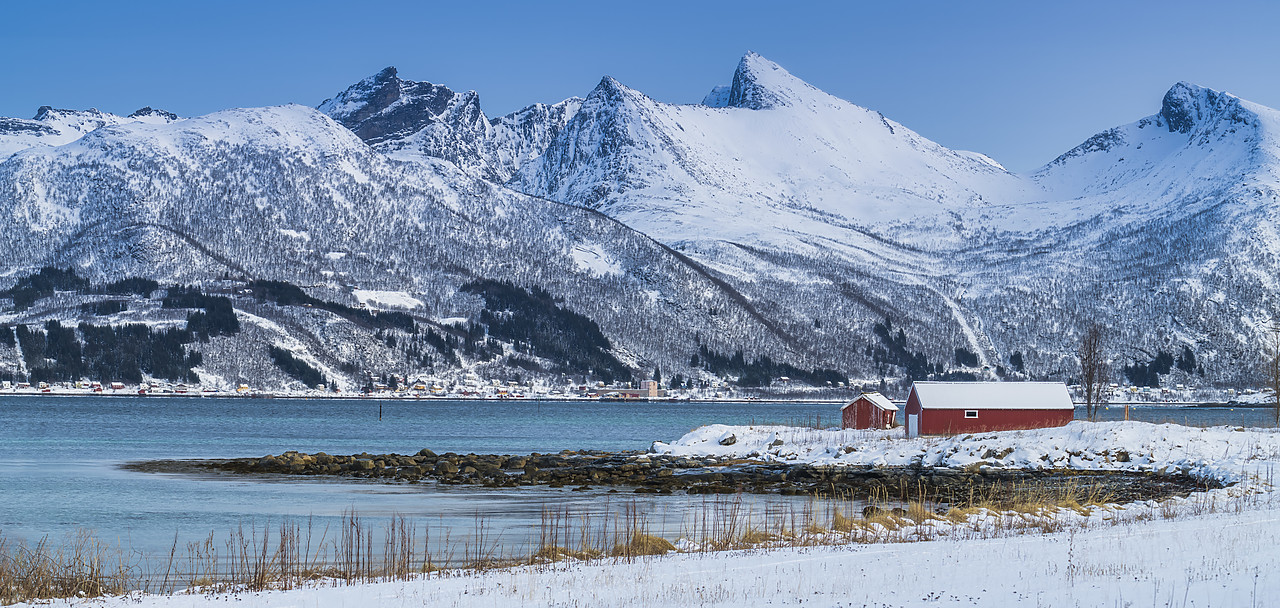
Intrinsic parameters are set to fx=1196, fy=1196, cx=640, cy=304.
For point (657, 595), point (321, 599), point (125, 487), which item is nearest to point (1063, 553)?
point (657, 595)

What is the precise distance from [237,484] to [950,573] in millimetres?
44389

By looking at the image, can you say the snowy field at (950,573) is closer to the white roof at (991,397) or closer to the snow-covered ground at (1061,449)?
the snow-covered ground at (1061,449)

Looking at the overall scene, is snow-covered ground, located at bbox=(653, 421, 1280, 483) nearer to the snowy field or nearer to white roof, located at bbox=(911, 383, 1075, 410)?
white roof, located at bbox=(911, 383, 1075, 410)

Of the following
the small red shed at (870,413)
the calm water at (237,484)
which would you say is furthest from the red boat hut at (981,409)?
the calm water at (237,484)

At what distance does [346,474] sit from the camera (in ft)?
216

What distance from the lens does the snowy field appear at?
1919cm

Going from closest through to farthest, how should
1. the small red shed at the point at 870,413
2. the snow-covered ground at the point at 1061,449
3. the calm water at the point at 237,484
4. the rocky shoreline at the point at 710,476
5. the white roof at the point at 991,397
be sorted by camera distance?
the calm water at the point at 237,484 → the rocky shoreline at the point at 710,476 → the snow-covered ground at the point at 1061,449 → the white roof at the point at 991,397 → the small red shed at the point at 870,413

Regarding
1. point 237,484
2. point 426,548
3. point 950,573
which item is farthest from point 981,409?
point 950,573

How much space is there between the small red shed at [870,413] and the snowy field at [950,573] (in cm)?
4581

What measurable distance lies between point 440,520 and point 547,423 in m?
103

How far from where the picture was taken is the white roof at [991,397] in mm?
73562

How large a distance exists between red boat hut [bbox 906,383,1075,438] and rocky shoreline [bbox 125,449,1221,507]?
1265 cm

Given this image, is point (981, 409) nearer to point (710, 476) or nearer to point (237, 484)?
point (710, 476)

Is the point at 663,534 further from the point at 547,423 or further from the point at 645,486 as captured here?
the point at 547,423
